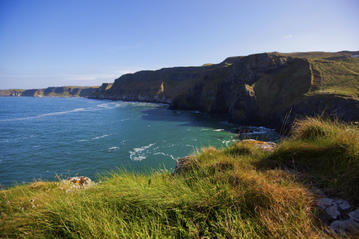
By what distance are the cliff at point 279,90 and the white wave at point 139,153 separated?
49.1 ft

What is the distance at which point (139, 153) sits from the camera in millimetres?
19531

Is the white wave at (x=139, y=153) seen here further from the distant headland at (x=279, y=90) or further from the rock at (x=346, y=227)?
the rock at (x=346, y=227)

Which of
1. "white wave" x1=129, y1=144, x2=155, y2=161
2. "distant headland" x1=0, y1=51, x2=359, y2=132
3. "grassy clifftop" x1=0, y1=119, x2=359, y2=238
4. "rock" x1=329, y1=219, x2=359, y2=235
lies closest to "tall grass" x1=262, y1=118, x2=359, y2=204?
"grassy clifftop" x1=0, y1=119, x2=359, y2=238

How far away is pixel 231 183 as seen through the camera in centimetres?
282

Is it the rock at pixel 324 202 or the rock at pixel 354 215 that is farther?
the rock at pixel 324 202

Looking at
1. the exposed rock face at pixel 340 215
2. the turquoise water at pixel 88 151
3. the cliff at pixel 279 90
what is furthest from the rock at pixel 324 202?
the cliff at pixel 279 90

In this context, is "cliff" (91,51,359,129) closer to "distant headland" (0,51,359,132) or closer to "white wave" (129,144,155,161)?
"distant headland" (0,51,359,132)

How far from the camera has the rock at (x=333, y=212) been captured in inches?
82.5

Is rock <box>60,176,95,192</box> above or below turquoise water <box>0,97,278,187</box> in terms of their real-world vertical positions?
above

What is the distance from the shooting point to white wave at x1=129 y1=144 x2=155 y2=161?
17.9m

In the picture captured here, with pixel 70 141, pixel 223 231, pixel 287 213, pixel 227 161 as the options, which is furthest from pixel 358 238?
pixel 70 141

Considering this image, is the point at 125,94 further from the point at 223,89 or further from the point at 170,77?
the point at 223,89

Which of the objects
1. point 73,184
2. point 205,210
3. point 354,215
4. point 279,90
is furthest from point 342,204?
point 279,90

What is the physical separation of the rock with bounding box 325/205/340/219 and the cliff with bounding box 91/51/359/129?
12.5 meters
